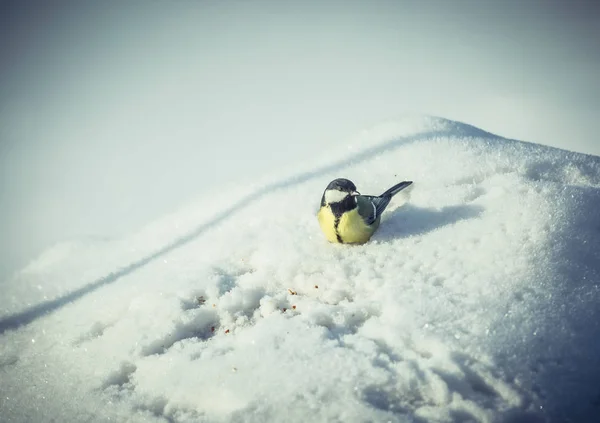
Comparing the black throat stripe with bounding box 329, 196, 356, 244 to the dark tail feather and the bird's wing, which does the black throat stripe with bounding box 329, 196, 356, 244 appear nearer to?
the bird's wing

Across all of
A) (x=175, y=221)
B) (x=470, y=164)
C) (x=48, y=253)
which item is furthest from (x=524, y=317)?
(x=48, y=253)

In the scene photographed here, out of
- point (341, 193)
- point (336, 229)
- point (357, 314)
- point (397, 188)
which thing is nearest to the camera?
point (357, 314)

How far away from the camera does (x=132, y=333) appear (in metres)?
2.31

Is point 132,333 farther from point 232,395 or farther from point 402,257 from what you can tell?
point 402,257

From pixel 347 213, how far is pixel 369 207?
24cm

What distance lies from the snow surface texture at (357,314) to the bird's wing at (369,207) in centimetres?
27

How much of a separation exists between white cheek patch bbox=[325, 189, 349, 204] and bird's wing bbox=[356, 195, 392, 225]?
157 mm

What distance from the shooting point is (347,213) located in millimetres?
2572

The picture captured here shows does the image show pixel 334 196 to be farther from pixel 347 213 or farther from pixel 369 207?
pixel 369 207

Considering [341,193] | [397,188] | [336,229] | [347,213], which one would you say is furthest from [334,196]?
[397,188]

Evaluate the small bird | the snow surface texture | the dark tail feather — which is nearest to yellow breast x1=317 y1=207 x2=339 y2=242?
the small bird

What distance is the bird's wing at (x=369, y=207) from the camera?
103 inches

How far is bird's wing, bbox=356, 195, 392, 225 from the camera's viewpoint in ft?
8.61

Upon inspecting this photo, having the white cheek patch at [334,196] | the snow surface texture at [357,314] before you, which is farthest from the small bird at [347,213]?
the snow surface texture at [357,314]
